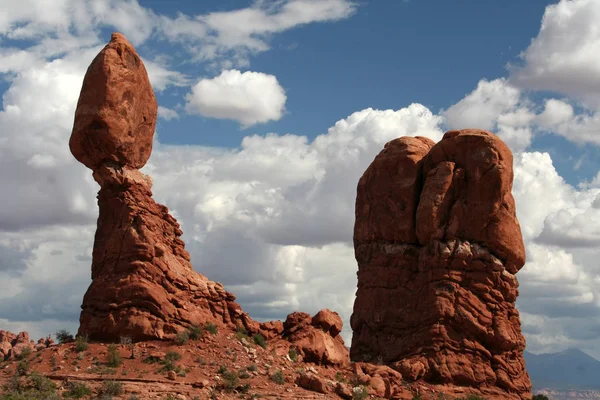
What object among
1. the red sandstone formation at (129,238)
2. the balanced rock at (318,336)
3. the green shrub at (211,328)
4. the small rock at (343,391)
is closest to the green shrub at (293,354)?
the balanced rock at (318,336)

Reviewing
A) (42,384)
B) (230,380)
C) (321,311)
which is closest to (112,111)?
(42,384)

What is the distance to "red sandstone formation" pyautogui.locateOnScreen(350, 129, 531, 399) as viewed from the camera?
187 feet

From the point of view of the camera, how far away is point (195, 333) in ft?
157

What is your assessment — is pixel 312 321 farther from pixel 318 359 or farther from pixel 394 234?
pixel 394 234

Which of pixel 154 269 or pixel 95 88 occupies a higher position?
pixel 95 88

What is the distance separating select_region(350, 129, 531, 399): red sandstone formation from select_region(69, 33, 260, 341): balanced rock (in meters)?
12.6

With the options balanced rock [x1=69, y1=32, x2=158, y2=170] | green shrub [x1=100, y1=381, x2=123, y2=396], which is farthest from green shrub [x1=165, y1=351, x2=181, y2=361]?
balanced rock [x1=69, y1=32, x2=158, y2=170]

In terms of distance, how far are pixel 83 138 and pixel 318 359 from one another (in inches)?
631

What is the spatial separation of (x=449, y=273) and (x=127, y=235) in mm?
19325

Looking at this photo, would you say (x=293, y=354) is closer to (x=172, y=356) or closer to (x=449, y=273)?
(x=172, y=356)

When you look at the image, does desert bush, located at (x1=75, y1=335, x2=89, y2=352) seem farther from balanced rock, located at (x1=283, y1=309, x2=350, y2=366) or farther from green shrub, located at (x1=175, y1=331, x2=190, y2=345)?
balanced rock, located at (x1=283, y1=309, x2=350, y2=366)

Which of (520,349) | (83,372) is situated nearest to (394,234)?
(520,349)

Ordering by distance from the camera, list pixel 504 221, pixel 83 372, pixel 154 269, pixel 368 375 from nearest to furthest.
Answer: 1. pixel 83 372
2. pixel 154 269
3. pixel 368 375
4. pixel 504 221

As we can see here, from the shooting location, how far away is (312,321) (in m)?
53.8
